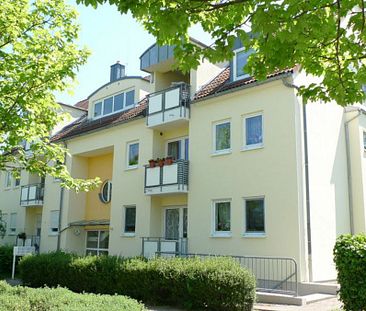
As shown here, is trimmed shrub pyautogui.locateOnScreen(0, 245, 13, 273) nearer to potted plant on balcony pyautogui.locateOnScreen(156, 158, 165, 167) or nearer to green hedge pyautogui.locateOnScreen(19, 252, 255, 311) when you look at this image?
green hedge pyautogui.locateOnScreen(19, 252, 255, 311)

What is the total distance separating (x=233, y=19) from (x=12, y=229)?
95.6 feet

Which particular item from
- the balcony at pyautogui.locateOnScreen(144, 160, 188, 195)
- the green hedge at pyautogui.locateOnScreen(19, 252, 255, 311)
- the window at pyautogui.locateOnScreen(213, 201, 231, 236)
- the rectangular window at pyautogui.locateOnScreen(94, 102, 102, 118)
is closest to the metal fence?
the window at pyautogui.locateOnScreen(213, 201, 231, 236)

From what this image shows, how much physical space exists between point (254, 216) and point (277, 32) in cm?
1128

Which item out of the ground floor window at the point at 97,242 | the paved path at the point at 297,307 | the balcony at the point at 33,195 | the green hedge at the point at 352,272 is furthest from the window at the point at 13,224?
the green hedge at the point at 352,272

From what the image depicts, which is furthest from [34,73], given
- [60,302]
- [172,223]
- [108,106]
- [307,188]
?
[108,106]

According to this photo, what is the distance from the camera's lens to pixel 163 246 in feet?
62.6

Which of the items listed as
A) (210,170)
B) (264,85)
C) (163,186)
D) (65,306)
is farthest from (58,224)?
(65,306)

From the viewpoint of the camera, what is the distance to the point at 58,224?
2623cm

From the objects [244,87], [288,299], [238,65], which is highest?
[238,65]

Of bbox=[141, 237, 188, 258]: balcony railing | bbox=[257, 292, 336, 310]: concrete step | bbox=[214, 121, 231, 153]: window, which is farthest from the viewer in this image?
bbox=[141, 237, 188, 258]: balcony railing

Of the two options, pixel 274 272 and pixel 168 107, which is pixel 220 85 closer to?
pixel 168 107

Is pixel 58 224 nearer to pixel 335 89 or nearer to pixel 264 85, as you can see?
pixel 264 85

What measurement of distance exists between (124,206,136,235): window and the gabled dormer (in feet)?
17.9

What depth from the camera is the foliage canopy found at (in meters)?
5.80
